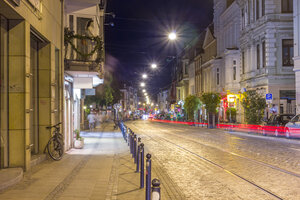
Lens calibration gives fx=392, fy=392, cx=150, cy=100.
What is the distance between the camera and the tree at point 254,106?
3228 cm

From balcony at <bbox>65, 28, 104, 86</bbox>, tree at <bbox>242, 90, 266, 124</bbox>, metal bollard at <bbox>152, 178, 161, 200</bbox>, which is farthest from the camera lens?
tree at <bbox>242, 90, 266, 124</bbox>

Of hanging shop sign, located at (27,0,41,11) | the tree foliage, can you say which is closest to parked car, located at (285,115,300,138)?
hanging shop sign, located at (27,0,41,11)

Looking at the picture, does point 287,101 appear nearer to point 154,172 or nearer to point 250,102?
point 250,102

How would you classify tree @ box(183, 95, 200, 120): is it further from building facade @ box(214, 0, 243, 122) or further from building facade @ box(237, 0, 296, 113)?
building facade @ box(237, 0, 296, 113)

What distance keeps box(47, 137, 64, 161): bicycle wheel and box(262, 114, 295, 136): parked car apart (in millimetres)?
17876

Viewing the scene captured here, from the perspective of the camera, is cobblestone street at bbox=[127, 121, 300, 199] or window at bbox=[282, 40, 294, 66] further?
window at bbox=[282, 40, 294, 66]

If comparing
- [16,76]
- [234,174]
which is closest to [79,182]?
[16,76]

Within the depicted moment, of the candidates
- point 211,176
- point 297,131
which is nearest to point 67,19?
point 211,176

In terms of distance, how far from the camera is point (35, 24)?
11141 mm

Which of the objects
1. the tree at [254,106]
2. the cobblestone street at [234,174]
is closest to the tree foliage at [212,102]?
the tree at [254,106]

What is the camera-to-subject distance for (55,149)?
43.4ft

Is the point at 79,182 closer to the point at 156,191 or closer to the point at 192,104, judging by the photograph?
the point at 156,191

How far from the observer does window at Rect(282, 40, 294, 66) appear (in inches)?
1379

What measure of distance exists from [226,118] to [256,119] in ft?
54.4
